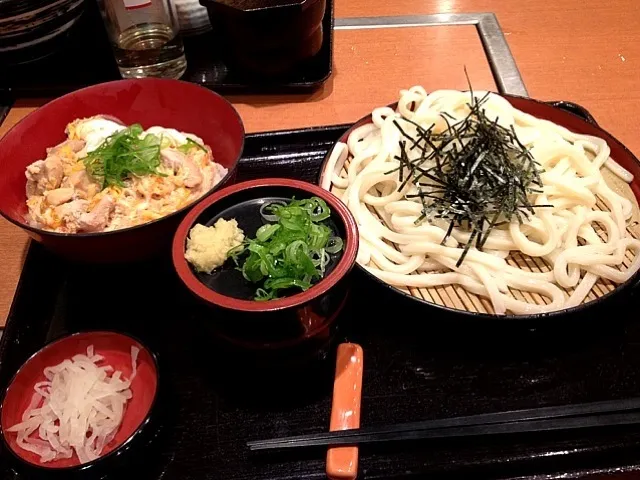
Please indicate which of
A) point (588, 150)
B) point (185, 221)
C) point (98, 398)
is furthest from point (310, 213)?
point (588, 150)

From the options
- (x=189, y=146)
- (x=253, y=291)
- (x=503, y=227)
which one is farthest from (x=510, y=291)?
(x=189, y=146)

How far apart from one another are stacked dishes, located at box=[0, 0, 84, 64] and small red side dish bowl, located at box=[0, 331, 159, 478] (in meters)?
1.22

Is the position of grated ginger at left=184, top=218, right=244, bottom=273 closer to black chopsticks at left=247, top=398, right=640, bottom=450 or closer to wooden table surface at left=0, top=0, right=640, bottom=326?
black chopsticks at left=247, top=398, right=640, bottom=450

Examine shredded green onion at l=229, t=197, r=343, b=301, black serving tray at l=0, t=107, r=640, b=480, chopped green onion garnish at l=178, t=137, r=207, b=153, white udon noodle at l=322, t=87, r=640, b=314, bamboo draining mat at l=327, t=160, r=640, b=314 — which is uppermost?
shredded green onion at l=229, t=197, r=343, b=301

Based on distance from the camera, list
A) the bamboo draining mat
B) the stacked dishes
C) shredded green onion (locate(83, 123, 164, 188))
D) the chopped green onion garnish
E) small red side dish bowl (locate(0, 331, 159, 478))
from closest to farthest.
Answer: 1. small red side dish bowl (locate(0, 331, 159, 478))
2. the bamboo draining mat
3. shredded green onion (locate(83, 123, 164, 188))
4. the chopped green onion garnish
5. the stacked dishes

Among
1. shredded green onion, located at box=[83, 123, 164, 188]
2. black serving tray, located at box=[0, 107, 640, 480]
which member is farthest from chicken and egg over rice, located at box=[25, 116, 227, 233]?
black serving tray, located at box=[0, 107, 640, 480]

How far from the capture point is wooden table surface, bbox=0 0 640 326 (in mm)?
1994

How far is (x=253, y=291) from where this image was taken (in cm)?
111

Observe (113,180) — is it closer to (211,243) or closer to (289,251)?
(211,243)

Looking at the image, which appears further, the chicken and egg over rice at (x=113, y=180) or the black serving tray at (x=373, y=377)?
the chicken and egg over rice at (x=113, y=180)

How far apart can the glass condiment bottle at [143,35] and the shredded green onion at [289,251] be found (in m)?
1.09

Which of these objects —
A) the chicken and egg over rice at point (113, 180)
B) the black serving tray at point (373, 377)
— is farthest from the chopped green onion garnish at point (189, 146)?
the black serving tray at point (373, 377)

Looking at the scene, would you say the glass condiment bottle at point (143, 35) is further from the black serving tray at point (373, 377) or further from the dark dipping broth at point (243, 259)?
the dark dipping broth at point (243, 259)

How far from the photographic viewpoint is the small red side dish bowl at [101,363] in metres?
0.98
